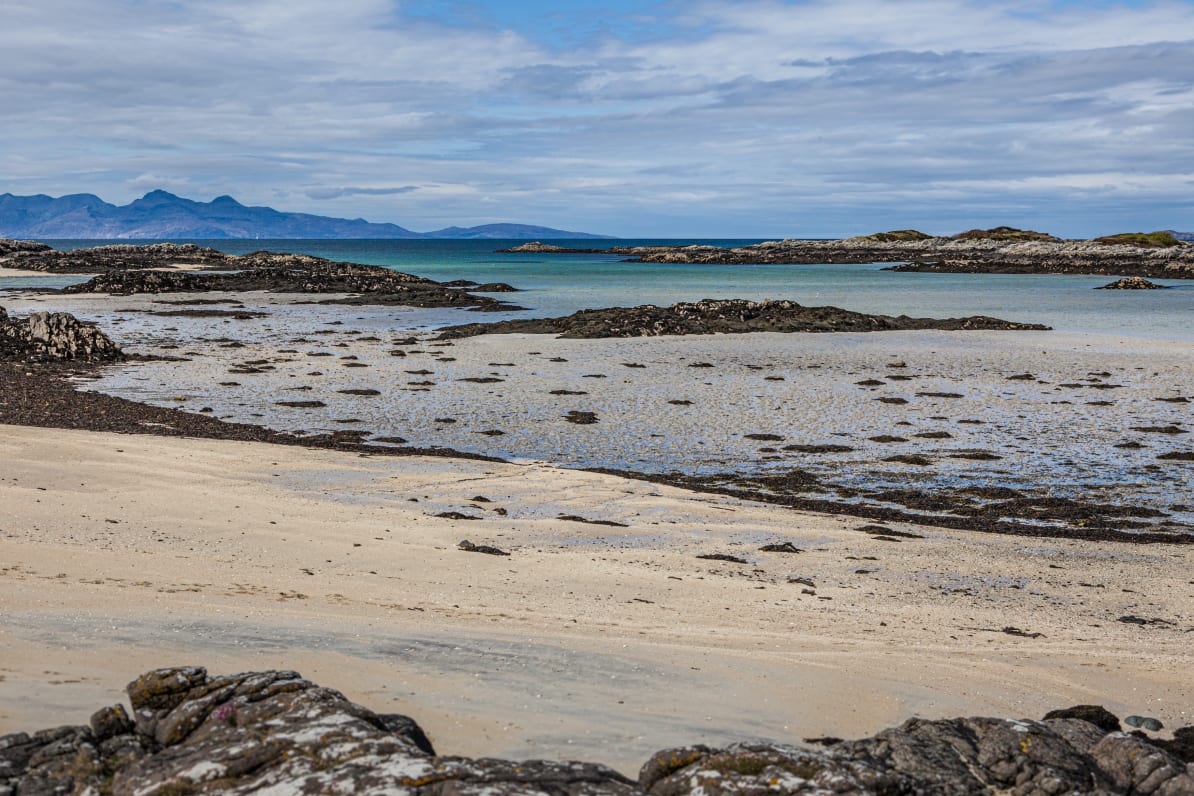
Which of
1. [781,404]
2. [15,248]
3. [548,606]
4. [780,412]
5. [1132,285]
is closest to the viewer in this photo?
[548,606]

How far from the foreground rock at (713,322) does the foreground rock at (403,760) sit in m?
30.4

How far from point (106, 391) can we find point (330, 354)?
8476 millimetres

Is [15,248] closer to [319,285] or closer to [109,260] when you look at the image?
[109,260]

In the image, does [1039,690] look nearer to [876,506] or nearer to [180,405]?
[876,506]

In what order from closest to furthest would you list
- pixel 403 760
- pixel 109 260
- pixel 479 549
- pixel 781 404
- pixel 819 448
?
1. pixel 403 760
2. pixel 479 549
3. pixel 819 448
4. pixel 781 404
5. pixel 109 260

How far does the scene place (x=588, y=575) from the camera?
986 cm

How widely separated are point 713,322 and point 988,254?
8839 cm

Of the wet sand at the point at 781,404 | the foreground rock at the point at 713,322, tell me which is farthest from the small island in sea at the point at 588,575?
the foreground rock at the point at 713,322

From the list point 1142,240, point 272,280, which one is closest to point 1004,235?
point 1142,240

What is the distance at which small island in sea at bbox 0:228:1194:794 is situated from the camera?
14.9ft

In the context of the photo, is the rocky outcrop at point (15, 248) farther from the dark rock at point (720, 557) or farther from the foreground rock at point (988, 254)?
A: the dark rock at point (720, 557)

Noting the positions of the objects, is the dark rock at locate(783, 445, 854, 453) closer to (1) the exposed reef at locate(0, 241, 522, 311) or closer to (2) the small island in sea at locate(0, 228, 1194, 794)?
(2) the small island in sea at locate(0, 228, 1194, 794)

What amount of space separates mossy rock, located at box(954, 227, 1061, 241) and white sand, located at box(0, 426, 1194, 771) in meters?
133

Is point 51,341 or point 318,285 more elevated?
point 318,285
